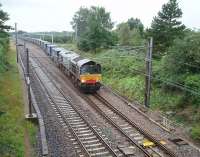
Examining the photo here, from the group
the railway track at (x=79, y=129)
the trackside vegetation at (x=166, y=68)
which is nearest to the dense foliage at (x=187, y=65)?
the trackside vegetation at (x=166, y=68)

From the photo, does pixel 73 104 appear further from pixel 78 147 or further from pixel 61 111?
pixel 78 147

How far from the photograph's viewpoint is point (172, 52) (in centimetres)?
2727

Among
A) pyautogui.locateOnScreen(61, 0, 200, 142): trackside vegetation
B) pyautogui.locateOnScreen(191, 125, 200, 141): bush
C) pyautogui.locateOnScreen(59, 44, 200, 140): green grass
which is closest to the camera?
pyautogui.locateOnScreen(191, 125, 200, 141): bush

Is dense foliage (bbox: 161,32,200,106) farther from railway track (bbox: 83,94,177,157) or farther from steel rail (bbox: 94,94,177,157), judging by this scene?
railway track (bbox: 83,94,177,157)

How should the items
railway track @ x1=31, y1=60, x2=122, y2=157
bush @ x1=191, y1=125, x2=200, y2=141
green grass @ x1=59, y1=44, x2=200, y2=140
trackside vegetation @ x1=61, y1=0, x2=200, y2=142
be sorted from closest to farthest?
railway track @ x1=31, y1=60, x2=122, y2=157
bush @ x1=191, y1=125, x2=200, y2=141
green grass @ x1=59, y1=44, x2=200, y2=140
trackside vegetation @ x1=61, y1=0, x2=200, y2=142

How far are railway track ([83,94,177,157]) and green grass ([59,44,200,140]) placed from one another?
272 cm

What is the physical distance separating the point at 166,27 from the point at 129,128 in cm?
1729

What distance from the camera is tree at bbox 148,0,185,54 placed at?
36.5m

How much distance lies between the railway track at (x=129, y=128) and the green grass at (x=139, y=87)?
2722mm

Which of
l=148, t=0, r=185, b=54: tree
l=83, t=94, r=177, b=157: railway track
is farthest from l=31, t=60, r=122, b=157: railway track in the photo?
l=148, t=0, r=185, b=54: tree

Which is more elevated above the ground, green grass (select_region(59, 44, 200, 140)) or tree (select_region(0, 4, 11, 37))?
tree (select_region(0, 4, 11, 37))

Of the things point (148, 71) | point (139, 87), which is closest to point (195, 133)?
point (148, 71)

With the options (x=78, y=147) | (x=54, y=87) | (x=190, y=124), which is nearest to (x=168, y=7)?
(x=54, y=87)

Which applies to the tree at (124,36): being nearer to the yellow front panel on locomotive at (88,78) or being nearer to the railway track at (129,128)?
the yellow front panel on locomotive at (88,78)
